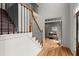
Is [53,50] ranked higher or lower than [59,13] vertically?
lower

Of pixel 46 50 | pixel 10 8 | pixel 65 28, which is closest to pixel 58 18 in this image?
pixel 65 28

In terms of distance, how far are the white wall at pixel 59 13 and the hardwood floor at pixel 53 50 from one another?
90 mm

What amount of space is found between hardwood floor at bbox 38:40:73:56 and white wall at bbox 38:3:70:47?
0.30 ft

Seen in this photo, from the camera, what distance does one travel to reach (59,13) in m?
2.31

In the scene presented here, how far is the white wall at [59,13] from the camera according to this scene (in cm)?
229

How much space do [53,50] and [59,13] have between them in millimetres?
570

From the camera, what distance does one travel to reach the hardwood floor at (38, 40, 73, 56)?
2.28 m

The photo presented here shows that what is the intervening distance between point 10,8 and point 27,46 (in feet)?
2.08

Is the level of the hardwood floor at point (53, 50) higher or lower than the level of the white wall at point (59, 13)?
lower

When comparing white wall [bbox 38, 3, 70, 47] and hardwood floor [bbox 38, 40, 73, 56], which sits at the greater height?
white wall [bbox 38, 3, 70, 47]

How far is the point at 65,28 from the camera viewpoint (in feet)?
7.56

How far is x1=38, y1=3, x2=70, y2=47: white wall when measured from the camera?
2291mm

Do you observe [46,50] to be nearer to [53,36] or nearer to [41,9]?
[53,36]

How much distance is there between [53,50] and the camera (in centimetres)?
231
